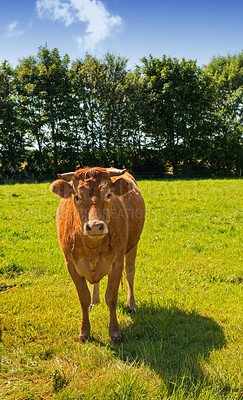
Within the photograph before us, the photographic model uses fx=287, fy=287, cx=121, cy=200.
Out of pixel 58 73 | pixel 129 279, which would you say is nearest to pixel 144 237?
pixel 129 279

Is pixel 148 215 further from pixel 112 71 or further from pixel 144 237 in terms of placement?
pixel 112 71

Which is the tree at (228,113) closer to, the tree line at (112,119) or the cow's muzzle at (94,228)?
the tree line at (112,119)

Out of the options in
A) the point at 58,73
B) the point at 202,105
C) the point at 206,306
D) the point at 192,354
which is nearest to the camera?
the point at 192,354

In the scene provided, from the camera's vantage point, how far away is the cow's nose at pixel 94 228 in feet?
9.50

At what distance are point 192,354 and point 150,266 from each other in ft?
9.33

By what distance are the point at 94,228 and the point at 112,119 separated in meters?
30.1

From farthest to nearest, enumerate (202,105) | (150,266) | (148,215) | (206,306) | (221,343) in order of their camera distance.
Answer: (202,105) → (148,215) → (150,266) → (206,306) → (221,343)

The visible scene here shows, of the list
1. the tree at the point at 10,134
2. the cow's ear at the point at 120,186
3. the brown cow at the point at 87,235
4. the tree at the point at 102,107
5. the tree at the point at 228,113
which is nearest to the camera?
the brown cow at the point at 87,235

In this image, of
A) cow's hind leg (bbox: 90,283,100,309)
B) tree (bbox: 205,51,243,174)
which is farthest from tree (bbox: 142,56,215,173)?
cow's hind leg (bbox: 90,283,100,309)

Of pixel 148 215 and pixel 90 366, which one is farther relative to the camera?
pixel 148 215

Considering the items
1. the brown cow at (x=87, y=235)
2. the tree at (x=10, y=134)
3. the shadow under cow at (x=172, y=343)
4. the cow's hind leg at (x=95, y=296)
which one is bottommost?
the shadow under cow at (x=172, y=343)

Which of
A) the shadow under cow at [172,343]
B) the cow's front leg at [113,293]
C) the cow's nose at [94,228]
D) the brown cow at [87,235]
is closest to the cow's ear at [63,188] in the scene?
the brown cow at [87,235]

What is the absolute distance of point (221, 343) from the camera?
369cm

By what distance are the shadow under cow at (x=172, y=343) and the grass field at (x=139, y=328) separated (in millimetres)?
Answer: 13
